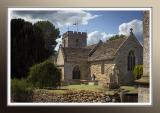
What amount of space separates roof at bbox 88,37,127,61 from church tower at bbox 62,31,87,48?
9 centimetres

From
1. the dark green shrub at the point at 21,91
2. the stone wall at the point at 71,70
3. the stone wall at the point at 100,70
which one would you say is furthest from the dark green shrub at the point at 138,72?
the dark green shrub at the point at 21,91

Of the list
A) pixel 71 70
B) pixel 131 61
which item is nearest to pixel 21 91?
pixel 71 70

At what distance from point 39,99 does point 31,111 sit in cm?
8

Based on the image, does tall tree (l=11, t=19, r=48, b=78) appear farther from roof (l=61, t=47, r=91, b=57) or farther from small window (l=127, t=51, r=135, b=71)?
small window (l=127, t=51, r=135, b=71)

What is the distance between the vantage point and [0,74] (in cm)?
312

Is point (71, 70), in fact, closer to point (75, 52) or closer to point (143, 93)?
point (75, 52)

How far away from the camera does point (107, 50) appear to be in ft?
10.4

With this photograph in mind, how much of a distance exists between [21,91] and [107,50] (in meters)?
0.54

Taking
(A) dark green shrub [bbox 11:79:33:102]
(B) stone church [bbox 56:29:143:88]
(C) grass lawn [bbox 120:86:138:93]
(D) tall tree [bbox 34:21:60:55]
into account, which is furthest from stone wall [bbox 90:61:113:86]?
(A) dark green shrub [bbox 11:79:33:102]

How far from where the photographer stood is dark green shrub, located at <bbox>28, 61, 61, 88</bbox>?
3.15 metres

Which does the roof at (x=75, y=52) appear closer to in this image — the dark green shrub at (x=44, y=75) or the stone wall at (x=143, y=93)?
the dark green shrub at (x=44, y=75)

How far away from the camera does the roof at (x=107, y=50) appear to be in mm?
3164

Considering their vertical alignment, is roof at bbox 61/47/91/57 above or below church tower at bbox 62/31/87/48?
below

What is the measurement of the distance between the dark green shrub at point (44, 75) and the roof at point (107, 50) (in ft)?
0.70
